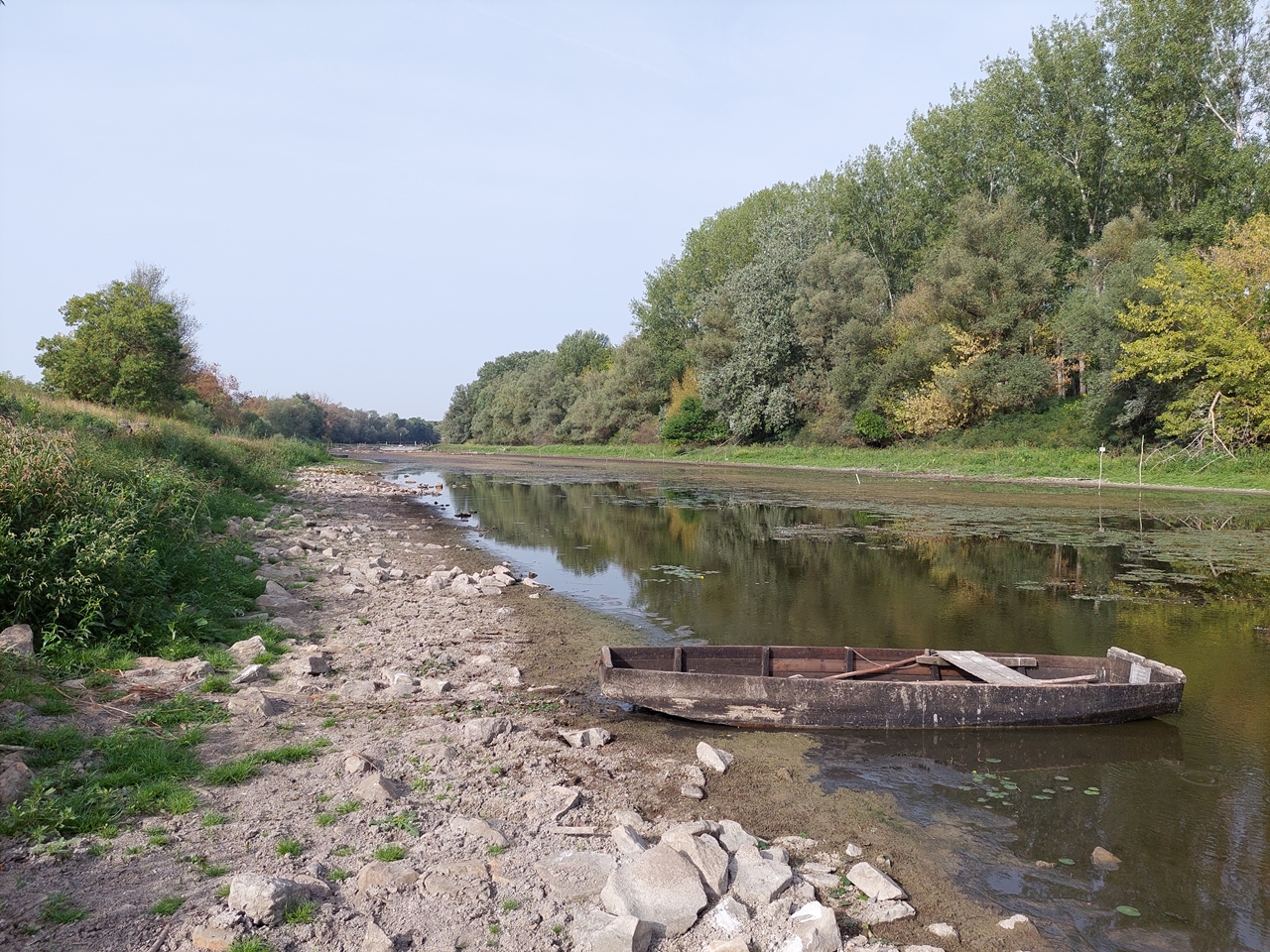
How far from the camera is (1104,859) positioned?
18.4 ft

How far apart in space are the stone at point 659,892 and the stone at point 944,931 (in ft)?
4.95

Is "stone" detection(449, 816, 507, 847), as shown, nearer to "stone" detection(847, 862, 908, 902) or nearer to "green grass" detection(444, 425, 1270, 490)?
"stone" detection(847, 862, 908, 902)

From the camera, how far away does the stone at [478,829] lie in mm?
5117

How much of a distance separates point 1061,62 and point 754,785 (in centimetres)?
5447

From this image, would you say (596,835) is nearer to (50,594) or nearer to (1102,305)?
(50,594)

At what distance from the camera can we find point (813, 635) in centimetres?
1165

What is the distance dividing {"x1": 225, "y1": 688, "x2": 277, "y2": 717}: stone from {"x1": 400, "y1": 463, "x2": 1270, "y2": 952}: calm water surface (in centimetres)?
536

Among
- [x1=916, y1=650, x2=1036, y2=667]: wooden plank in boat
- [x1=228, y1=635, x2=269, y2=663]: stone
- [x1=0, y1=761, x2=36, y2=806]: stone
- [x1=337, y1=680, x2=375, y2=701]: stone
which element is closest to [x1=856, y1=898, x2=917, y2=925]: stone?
[x1=916, y1=650, x2=1036, y2=667]: wooden plank in boat

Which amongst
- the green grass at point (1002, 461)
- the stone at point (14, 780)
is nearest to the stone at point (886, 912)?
the stone at point (14, 780)

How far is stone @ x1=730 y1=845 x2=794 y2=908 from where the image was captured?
4562mm

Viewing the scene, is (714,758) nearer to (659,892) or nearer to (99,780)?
(659,892)

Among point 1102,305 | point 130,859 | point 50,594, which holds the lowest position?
point 130,859

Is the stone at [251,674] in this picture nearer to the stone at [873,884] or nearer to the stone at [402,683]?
the stone at [402,683]

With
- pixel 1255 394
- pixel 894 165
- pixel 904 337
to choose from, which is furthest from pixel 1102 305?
pixel 894 165
